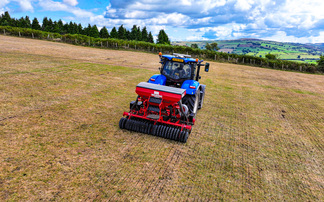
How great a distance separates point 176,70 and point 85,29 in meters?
68.0

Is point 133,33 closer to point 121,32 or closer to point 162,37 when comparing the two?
point 121,32

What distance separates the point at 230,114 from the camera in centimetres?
985

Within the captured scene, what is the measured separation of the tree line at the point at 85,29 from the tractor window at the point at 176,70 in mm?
57490

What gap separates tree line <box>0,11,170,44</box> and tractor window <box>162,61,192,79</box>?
57.5 metres

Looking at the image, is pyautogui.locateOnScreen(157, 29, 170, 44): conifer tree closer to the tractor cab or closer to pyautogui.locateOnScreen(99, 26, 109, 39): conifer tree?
pyautogui.locateOnScreen(99, 26, 109, 39): conifer tree

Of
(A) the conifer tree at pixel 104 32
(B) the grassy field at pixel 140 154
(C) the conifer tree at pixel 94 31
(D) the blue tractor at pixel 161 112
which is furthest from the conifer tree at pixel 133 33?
(D) the blue tractor at pixel 161 112

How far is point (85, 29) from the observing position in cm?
6731

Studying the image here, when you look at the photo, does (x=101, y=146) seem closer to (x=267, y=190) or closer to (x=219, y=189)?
(x=219, y=189)

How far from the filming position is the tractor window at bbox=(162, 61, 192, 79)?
8.70 meters

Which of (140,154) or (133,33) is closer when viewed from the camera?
(140,154)

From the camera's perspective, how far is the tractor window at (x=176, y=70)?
8.70 metres

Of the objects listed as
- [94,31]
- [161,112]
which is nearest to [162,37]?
[94,31]

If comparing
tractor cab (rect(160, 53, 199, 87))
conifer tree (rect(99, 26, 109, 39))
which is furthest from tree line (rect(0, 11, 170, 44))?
tractor cab (rect(160, 53, 199, 87))

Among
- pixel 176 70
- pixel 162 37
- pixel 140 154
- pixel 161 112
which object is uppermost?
pixel 162 37
